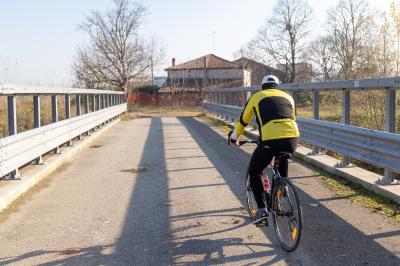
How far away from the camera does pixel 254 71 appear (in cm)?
7538

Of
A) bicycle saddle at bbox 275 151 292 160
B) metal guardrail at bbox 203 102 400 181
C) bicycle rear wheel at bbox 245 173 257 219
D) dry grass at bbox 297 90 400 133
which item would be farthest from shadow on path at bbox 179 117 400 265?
dry grass at bbox 297 90 400 133

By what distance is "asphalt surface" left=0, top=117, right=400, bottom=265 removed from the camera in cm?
470

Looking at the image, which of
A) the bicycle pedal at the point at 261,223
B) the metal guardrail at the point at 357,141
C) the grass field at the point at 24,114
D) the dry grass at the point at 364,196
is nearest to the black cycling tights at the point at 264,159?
the bicycle pedal at the point at 261,223

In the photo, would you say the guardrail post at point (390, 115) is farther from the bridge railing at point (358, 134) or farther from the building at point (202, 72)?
the building at point (202, 72)

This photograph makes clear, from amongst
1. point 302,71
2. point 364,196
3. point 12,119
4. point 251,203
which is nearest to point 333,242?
point 251,203

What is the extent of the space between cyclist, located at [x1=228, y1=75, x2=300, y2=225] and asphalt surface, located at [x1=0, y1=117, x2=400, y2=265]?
66cm

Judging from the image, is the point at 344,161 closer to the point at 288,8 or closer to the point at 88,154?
the point at 88,154

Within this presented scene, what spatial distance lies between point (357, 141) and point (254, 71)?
6839cm

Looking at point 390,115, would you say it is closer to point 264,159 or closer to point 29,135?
point 264,159

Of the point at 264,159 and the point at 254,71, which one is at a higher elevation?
the point at 254,71

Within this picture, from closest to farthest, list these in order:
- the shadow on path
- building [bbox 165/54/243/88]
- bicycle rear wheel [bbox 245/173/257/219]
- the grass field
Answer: the shadow on path
bicycle rear wheel [bbox 245/173/257/219]
the grass field
building [bbox 165/54/243/88]

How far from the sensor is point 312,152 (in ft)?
34.8

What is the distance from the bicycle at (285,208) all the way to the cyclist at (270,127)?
0.07 m

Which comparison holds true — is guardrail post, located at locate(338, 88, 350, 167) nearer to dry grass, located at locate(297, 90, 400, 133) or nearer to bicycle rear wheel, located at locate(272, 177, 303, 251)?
dry grass, located at locate(297, 90, 400, 133)
